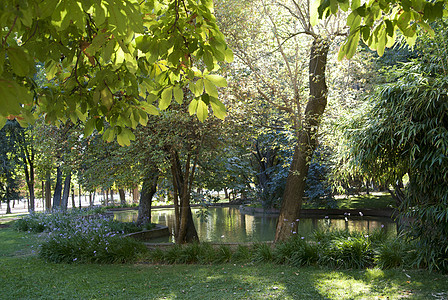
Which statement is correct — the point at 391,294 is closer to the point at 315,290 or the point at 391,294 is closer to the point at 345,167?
the point at 315,290

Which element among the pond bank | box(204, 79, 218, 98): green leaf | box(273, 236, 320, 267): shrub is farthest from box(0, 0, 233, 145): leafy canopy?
the pond bank

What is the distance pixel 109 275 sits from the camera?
7.25 metres

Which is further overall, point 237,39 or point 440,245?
point 237,39

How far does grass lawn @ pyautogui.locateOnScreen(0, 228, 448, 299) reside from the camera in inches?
214

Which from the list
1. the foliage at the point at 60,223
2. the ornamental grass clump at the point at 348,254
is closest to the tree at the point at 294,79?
the ornamental grass clump at the point at 348,254

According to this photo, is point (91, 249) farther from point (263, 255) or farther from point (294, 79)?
point (294, 79)

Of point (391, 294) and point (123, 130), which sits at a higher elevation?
point (123, 130)

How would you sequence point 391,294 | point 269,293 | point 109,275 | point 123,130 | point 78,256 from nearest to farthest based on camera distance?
point 123,130, point 391,294, point 269,293, point 109,275, point 78,256

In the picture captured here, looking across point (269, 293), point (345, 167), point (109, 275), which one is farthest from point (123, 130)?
point (345, 167)

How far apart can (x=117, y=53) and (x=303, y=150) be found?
266 inches

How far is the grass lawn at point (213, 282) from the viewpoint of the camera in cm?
544

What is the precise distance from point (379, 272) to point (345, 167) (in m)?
2.22

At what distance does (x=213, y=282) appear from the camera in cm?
639

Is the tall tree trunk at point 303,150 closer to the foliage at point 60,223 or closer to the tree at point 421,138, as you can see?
the tree at point 421,138
